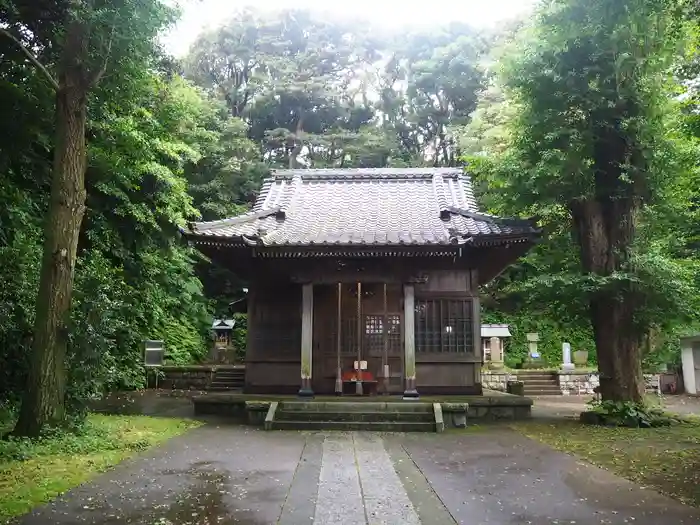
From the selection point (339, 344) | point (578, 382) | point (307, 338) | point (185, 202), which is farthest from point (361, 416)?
point (578, 382)

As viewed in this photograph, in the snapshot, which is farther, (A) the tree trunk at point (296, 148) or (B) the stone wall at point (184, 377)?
(A) the tree trunk at point (296, 148)

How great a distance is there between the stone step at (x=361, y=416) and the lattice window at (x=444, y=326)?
2494 mm

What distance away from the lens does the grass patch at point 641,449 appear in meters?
6.04

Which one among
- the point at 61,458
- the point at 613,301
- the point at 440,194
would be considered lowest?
the point at 61,458

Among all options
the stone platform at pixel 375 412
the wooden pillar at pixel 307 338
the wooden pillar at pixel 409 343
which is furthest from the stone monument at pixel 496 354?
the wooden pillar at pixel 307 338

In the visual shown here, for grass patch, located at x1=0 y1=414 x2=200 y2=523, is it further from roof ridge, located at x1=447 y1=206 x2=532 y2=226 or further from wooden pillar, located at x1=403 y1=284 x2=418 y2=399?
roof ridge, located at x1=447 y1=206 x2=532 y2=226

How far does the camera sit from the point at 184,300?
23.2 meters

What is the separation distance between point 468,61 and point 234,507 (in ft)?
113

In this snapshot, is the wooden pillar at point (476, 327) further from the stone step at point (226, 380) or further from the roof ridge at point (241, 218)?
the stone step at point (226, 380)

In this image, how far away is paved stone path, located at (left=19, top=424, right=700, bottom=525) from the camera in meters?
4.63

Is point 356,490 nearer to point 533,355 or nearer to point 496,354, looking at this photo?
point 496,354

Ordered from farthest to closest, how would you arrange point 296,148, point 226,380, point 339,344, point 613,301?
point 296,148, point 226,380, point 339,344, point 613,301

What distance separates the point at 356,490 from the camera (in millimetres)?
5543

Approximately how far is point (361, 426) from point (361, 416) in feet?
1.03
